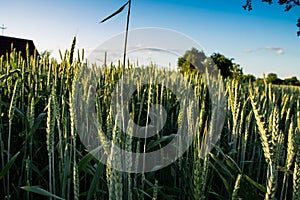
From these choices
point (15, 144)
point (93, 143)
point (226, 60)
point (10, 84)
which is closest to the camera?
point (93, 143)

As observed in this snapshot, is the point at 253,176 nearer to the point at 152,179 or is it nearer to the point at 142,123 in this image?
the point at 152,179

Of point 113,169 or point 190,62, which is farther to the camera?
point 190,62

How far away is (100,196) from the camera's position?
0.87 m

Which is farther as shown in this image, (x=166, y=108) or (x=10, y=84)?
(x=166, y=108)

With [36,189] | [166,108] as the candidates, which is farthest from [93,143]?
[166,108]

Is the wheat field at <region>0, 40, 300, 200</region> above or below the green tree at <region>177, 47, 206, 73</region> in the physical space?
below

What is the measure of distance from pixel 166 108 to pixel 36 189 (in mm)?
1069

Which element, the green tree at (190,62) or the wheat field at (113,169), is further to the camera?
the green tree at (190,62)

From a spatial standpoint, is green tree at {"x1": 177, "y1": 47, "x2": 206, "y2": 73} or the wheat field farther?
green tree at {"x1": 177, "y1": 47, "x2": 206, "y2": 73}

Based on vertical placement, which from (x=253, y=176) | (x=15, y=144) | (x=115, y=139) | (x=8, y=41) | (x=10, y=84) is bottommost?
(x=253, y=176)

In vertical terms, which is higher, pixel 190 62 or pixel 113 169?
pixel 190 62

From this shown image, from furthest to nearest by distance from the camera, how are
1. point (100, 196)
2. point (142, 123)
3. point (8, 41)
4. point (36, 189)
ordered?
point (8, 41)
point (142, 123)
point (100, 196)
point (36, 189)

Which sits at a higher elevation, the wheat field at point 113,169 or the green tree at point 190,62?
the green tree at point 190,62

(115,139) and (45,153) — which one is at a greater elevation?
(115,139)
